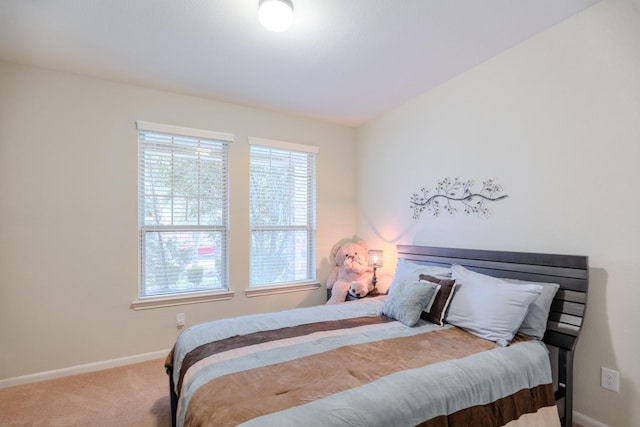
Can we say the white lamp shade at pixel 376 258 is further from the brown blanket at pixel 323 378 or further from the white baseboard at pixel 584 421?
A: the white baseboard at pixel 584 421

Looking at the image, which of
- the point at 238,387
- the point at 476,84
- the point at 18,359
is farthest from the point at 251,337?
the point at 476,84

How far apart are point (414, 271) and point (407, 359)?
121 centimetres

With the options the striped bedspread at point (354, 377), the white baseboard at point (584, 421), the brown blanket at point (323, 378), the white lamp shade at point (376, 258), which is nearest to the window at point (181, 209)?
the striped bedspread at point (354, 377)

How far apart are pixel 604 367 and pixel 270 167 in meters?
3.29

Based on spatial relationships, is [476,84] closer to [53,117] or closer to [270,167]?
[270,167]

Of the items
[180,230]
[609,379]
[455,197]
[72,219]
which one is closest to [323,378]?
[609,379]

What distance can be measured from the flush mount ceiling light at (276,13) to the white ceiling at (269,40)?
0.15m

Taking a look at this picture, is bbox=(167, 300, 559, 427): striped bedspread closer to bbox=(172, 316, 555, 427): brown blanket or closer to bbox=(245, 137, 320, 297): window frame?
bbox=(172, 316, 555, 427): brown blanket

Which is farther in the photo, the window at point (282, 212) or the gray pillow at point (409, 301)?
the window at point (282, 212)

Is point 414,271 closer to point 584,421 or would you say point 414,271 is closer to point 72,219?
point 584,421

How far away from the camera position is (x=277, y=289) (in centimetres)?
369

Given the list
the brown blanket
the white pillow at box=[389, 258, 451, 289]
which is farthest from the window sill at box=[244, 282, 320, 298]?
the brown blanket

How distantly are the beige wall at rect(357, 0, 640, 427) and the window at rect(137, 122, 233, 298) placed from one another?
233cm

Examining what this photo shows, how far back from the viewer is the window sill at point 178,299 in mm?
2996
